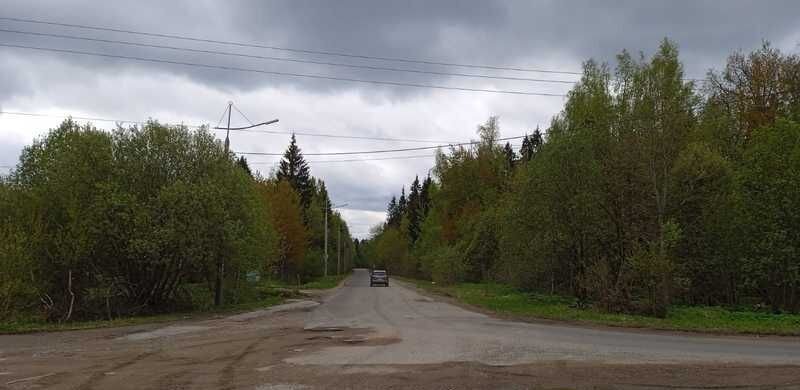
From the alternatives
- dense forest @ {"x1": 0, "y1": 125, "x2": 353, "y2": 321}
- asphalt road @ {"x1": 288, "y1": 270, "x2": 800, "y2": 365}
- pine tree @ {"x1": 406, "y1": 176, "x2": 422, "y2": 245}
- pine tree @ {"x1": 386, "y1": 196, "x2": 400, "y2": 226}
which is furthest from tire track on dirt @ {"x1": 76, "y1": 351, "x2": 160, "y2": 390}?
pine tree @ {"x1": 386, "y1": 196, "x2": 400, "y2": 226}

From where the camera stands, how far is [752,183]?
28062 mm

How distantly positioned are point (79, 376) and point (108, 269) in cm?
1743

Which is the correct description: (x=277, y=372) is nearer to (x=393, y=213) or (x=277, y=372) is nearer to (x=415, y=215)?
(x=415, y=215)

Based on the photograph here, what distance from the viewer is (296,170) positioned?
285 ft

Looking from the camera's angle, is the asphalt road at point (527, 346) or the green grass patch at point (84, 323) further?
the green grass patch at point (84, 323)

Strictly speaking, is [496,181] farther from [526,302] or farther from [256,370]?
[256,370]

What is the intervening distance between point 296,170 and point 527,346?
2934 inches

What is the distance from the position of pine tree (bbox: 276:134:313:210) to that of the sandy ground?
66.0m

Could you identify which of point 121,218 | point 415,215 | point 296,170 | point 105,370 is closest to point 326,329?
point 105,370

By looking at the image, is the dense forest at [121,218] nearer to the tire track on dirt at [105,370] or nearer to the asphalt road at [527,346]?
the asphalt road at [527,346]

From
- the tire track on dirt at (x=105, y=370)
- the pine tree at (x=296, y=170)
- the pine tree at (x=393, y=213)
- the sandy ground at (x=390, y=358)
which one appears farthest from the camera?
the pine tree at (x=393, y=213)

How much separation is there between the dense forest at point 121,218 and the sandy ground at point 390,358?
5.78 metres

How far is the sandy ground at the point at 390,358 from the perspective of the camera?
400 inches

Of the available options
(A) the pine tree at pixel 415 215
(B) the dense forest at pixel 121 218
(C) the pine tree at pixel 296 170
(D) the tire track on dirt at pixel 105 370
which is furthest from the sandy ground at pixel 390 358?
(A) the pine tree at pixel 415 215
